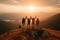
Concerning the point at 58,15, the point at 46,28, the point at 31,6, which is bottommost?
the point at 46,28

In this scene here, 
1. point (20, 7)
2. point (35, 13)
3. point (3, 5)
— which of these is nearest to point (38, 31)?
point (35, 13)

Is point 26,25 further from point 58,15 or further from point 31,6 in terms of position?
point 58,15

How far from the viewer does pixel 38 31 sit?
3.27 m

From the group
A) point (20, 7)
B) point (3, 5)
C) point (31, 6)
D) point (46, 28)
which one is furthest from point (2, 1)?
point (46, 28)

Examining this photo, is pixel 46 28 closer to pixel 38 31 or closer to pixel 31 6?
pixel 38 31

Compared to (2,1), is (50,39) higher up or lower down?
lower down

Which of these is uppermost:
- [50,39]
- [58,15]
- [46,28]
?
[58,15]

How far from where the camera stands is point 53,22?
336 cm

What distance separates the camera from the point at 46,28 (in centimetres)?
331

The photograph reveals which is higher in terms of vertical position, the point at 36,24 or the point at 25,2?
the point at 25,2

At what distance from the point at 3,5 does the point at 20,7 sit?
15.2 inches

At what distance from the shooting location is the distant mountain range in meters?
3.32

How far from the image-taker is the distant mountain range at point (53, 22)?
3.32 meters

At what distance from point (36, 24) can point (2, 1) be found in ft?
3.03
